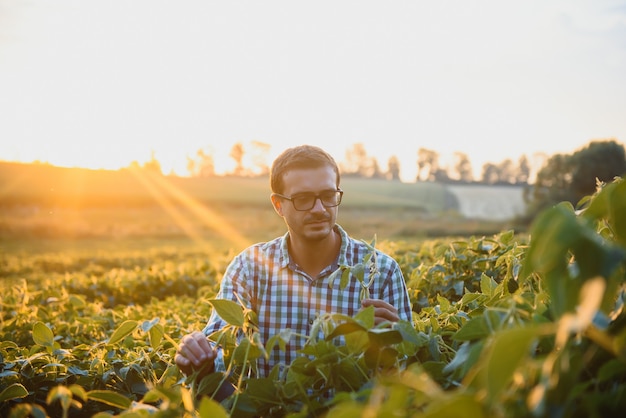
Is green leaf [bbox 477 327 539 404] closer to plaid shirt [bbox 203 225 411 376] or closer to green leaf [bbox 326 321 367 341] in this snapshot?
green leaf [bbox 326 321 367 341]

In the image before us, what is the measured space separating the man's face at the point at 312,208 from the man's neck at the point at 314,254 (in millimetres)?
59

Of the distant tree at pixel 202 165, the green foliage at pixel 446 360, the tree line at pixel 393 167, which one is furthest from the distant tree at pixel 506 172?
the green foliage at pixel 446 360

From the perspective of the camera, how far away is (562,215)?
0.64 metres

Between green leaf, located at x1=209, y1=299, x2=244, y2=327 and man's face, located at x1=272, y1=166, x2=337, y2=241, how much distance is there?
1407 millimetres

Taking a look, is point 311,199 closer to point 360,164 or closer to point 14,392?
point 14,392

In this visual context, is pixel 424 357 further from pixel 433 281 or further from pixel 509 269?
pixel 433 281

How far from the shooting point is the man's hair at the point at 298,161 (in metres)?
2.78

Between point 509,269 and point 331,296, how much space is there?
1.14m

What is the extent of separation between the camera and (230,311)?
126 cm

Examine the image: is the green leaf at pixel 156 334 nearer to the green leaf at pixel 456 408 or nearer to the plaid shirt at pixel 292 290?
the plaid shirt at pixel 292 290

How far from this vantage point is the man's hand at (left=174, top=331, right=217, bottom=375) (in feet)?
5.13

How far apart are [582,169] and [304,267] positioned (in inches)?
1294

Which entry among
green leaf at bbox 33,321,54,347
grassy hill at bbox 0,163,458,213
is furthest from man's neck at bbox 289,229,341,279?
grassy hill at bbox 0,163,458,213

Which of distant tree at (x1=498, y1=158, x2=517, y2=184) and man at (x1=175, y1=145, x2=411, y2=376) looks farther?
distant tree at (x1=498, y1=158, x2=517, y2=184)
